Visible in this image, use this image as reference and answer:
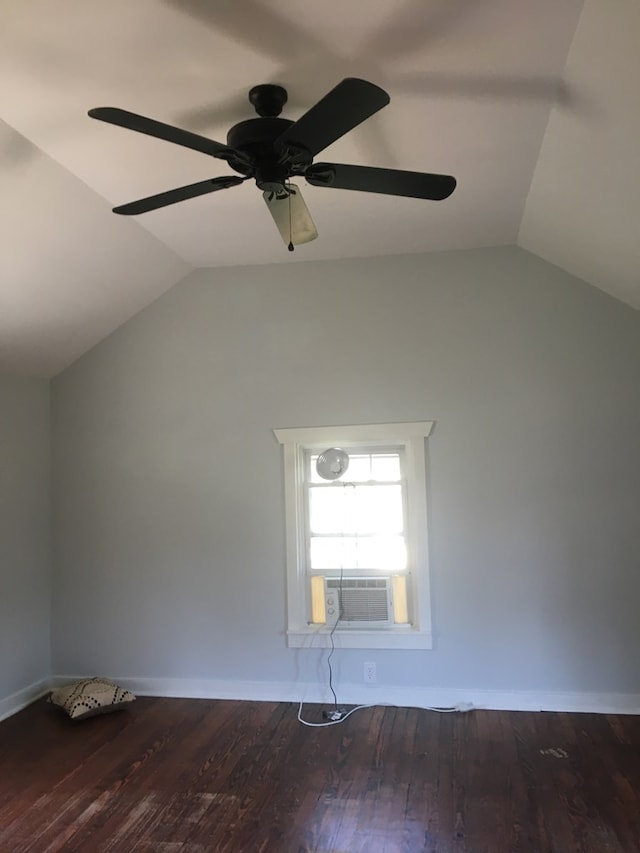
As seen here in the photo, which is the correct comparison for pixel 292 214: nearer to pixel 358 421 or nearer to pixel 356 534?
pixel 358 421

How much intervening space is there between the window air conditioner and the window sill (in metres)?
0.05

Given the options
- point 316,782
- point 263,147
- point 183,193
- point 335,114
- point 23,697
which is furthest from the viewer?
point 23,697

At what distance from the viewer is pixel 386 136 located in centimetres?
267

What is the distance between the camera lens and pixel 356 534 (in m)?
4.25

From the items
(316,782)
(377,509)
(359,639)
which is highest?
(377,509)

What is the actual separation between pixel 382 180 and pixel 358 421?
6.99ft

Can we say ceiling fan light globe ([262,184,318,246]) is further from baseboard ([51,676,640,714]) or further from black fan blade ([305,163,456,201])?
baseboard ([51,676,640,714])

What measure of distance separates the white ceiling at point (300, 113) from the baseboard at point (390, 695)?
2277 mm

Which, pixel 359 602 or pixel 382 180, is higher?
pixel 382 180

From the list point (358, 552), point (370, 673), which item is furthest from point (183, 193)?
point (370, 673)

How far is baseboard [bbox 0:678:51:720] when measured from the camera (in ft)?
13.4

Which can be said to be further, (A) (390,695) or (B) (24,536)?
(B) (24,536)

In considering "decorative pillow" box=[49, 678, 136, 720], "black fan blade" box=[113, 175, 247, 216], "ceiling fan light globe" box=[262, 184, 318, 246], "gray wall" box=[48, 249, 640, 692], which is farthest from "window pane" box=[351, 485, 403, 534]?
"black fan blade" box=[113, 175, 247, 216]

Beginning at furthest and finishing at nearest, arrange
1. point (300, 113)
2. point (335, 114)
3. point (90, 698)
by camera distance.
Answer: point (90, 698) → point (300, 113) → point (335, 114)
